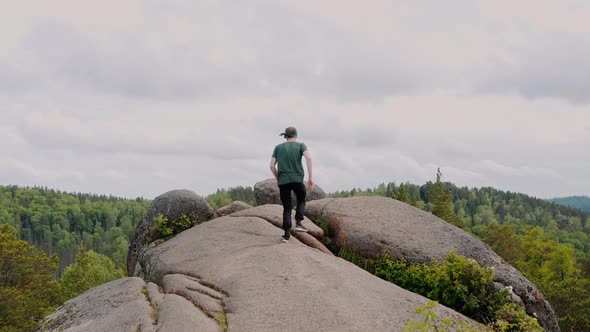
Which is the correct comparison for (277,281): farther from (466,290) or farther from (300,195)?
(466,290)

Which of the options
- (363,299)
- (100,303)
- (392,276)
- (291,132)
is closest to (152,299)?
(100,303)

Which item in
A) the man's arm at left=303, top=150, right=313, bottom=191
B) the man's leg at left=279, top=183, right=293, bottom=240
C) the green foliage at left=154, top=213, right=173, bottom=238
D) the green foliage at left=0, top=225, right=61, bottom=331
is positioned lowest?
the green foliage at left=0, top=225, right=61, bottom=331

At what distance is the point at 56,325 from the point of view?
484 inches

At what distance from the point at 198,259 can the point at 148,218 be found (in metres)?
7.97

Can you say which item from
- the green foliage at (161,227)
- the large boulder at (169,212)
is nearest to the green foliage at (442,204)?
the large boulder at (169,212)

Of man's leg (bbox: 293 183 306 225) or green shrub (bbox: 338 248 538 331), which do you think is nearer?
green shrub (bbox: 338 248 538 331)

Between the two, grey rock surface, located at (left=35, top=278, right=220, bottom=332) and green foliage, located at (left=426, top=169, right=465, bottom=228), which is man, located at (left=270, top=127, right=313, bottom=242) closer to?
grey rock surface, located at (left=35, top=278, right=220, bottom=332)

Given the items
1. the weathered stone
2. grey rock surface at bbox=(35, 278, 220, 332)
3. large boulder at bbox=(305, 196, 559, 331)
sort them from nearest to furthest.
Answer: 1. grey rock surface at bbox=(35, 278, 220, 332)
2. the weathered stone
3. large boulder at bbox=(305, 196, 559, 331)

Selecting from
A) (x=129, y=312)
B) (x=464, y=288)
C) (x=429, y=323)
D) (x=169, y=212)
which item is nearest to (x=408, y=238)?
(x=464, y=288)

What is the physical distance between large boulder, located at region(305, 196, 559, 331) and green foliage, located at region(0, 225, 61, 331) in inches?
1007

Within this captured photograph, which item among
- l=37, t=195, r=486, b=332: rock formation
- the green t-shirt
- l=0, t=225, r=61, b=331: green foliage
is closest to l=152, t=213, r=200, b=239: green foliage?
l=37, t=195, r=486, b=332: rock formation

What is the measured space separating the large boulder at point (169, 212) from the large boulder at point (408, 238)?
5.69 metres

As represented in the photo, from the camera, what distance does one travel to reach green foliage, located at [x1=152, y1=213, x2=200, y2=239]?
67.6ft

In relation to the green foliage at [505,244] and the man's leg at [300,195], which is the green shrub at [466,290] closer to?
the man's leg at [300,195]
